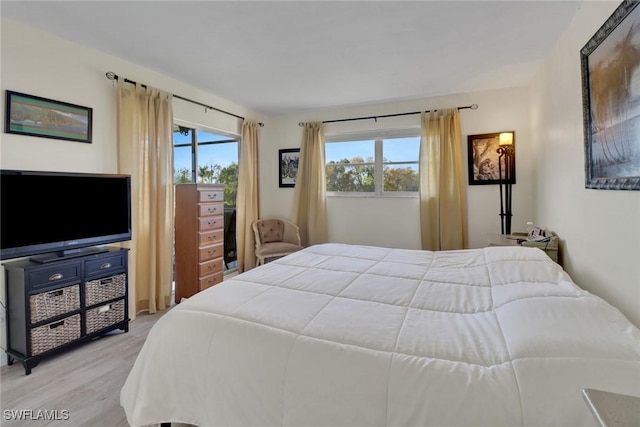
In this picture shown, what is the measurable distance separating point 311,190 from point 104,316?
299cm

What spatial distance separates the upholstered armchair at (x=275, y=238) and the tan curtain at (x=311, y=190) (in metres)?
0.18

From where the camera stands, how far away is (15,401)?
5.96 feet

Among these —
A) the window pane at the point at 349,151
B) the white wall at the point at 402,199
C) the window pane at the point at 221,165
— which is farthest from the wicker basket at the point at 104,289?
the window pane at the point at 349,151

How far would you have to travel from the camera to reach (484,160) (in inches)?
152

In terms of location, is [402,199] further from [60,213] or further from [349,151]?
[60,213]

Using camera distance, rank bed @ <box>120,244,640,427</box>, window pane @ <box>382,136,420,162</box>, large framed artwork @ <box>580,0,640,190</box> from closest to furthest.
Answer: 1. bed @ <box>120,244,640,427</box>
2. large framed artwork @ <box>580,0,640,190</box>
3. window pane @ <box>382,136,420,162</box>

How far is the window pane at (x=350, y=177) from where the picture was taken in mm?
4559

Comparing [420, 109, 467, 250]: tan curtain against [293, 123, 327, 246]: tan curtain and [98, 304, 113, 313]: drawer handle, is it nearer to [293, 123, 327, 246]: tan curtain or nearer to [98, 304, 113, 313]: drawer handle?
[293, 123, 327, 246]: tan curtain

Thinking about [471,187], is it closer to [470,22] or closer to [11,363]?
[470,22]

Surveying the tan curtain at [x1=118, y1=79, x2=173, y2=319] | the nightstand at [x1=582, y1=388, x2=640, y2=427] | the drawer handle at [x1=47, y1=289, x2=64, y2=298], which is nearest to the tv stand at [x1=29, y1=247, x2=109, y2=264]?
the drawer handle at [x1=47, y1=289, x2=64, y2=298]

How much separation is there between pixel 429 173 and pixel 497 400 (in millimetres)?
3488

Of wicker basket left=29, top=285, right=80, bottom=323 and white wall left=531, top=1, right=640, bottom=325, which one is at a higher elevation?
white wall left=531, top=1, right=640, bottom=325

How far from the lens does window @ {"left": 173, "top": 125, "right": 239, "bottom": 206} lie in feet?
12.7

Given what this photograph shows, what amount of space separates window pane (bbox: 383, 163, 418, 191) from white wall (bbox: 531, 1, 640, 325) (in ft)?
4.76
